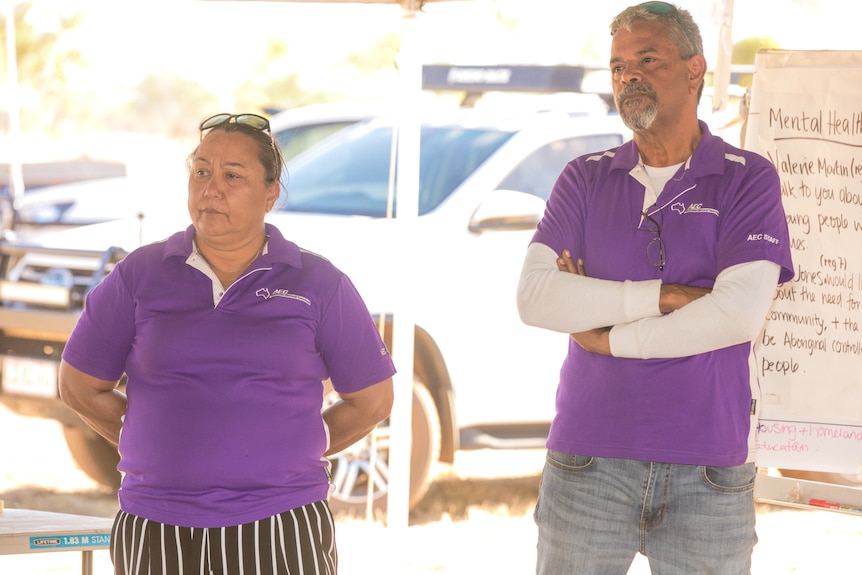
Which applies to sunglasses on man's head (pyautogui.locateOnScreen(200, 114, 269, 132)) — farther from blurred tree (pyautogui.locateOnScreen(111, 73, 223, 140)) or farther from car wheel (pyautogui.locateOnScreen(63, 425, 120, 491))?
blurred tree (pyautogui.locateOnScreen(111, 73, 223, 140))

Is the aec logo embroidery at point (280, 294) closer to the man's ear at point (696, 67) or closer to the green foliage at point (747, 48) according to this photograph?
the man's ear at point (696, 67)

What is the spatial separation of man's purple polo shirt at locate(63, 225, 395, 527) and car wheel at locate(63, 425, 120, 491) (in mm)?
3168

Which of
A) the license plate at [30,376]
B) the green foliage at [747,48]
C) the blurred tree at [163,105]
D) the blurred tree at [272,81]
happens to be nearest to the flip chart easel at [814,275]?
the license plate at [30,376]

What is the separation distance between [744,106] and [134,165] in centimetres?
1648

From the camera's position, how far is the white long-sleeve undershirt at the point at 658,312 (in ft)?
8.21

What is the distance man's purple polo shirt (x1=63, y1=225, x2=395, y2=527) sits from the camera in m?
2.39

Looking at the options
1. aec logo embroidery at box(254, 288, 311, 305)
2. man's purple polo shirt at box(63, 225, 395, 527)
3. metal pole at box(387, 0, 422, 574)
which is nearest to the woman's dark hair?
man's purple polo shirt at box(63, 225, 395, 527)

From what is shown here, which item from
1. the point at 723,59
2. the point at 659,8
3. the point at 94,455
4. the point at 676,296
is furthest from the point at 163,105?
the point at 676,296

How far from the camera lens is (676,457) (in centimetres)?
253

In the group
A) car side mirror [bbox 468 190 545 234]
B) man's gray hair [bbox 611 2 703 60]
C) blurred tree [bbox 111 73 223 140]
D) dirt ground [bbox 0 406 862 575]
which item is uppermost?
blurred tree [bbox 111 73 223 140]

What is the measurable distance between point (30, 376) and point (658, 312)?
3785 millimetres

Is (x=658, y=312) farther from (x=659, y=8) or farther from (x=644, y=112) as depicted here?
(x=659, y=8)

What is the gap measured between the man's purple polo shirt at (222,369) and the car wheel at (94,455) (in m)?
3.17

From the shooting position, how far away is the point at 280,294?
2.51 m
